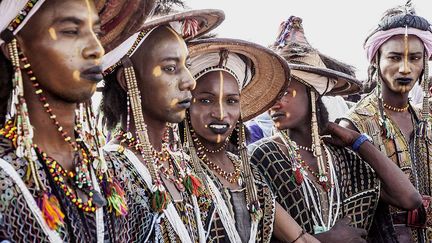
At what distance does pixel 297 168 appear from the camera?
5156 mm

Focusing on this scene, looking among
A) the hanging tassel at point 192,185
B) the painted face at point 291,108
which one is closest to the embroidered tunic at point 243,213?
the hanging tassel at point 192,185

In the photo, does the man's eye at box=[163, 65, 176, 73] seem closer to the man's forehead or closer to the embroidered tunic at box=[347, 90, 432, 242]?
the man's forehead

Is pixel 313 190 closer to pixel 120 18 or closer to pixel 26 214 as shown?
pixel 120 18

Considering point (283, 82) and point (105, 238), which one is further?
point (283, 82)

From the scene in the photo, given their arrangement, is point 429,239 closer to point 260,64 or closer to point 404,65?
point 404,65

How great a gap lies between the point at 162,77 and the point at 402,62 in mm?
2944

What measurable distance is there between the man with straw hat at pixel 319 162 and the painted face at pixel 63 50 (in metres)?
2.43

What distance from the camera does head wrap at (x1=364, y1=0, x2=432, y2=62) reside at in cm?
623

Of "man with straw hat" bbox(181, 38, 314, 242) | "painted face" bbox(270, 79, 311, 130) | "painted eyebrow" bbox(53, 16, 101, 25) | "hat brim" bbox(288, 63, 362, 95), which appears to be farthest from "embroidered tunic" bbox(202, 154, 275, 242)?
"painted eyebrow" bbox(53, 16, 101, 25)

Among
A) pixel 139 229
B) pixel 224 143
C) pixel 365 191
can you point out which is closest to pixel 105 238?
pixel 139 229

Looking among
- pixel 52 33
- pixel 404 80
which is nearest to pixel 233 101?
pixel 52 33

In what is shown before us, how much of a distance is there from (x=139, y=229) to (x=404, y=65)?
3422mm

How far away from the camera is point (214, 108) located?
4.40 m

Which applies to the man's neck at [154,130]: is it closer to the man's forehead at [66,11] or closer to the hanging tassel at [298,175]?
the man's forehead at [66,11]
